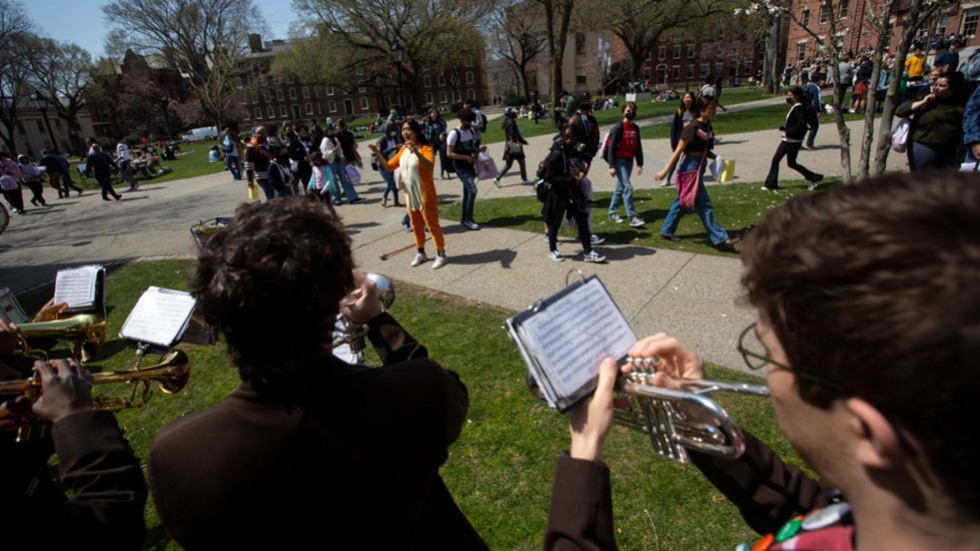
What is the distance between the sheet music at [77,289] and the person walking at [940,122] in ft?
24.7

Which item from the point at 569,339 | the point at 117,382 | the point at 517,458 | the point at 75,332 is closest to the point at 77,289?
the point at 75,332

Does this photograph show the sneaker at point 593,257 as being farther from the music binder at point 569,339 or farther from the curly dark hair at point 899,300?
the curly dark hair at point 899,300

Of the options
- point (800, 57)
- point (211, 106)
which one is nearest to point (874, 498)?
point (211, 106)

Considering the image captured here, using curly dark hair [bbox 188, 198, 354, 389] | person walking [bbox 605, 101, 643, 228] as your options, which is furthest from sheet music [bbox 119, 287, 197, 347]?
person walking [bbox 605, 101, 643, 228]

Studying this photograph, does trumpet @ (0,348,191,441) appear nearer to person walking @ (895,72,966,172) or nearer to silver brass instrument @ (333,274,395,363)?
silver brass instrument @ (333,274,395,363)

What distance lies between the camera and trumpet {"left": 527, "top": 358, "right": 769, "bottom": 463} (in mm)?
1148

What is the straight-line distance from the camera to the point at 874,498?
30.8 inches

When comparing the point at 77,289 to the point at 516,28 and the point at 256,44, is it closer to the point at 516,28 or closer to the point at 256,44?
the point at 516,28

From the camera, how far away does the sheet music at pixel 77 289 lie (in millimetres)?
2840

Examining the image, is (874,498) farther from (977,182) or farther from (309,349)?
(309,349)

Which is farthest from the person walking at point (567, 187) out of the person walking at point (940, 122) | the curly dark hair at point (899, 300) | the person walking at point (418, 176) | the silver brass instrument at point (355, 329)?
the curly dark hair at point (899, 300)

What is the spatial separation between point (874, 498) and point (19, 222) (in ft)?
60.6

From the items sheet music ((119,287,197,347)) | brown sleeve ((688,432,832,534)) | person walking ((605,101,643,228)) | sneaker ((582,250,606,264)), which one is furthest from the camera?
person walking ((605,101,643,228))

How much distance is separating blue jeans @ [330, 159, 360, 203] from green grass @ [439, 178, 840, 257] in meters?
2.69
